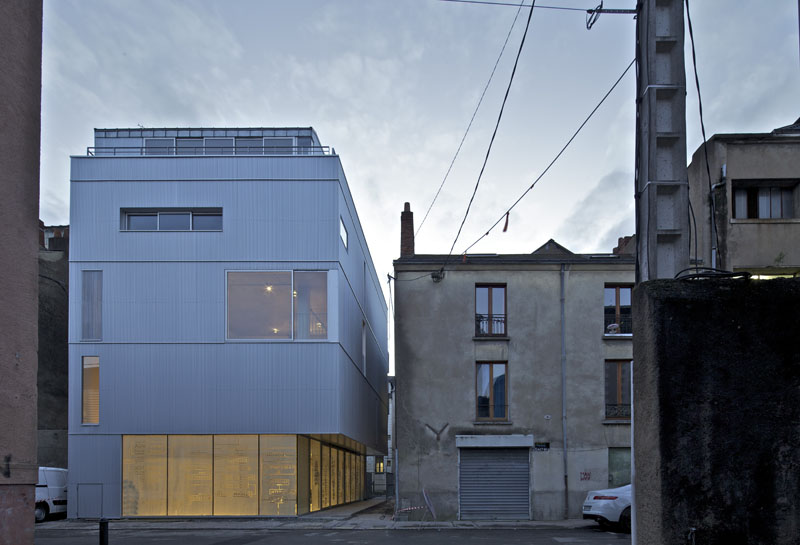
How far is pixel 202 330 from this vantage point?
2317 cm

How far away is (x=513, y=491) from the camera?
23000mm

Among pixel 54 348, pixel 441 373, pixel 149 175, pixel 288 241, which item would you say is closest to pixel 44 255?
pixel 54 348

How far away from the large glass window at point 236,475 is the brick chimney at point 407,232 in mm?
10055

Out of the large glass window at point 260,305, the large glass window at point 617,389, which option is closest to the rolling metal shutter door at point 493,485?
the large glass window at point 617,389

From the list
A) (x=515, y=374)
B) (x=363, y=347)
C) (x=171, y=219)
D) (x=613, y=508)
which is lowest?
(x=613, y=508)

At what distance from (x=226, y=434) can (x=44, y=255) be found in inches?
522

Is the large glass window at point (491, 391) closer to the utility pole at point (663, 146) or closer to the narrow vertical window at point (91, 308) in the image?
the narrow vertical window at point (91, 308)

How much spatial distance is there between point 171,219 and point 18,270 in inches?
580

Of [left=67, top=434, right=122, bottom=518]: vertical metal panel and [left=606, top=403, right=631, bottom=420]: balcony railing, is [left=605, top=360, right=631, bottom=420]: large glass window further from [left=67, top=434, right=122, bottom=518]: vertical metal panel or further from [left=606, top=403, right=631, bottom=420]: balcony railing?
[left=67, top=434, right=122, bottom=518]: vertical metal panel

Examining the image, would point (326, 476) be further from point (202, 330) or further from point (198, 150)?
point (198, 150)

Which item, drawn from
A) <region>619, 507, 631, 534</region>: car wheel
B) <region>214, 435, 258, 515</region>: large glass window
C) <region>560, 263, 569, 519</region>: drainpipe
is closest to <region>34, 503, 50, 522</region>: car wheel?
<region>214, 435, 258, 515</region>: large glass window

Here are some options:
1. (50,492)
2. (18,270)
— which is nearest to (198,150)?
(50,492)

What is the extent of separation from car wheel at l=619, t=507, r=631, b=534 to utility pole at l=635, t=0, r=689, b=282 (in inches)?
553

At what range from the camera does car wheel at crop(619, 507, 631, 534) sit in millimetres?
18516
